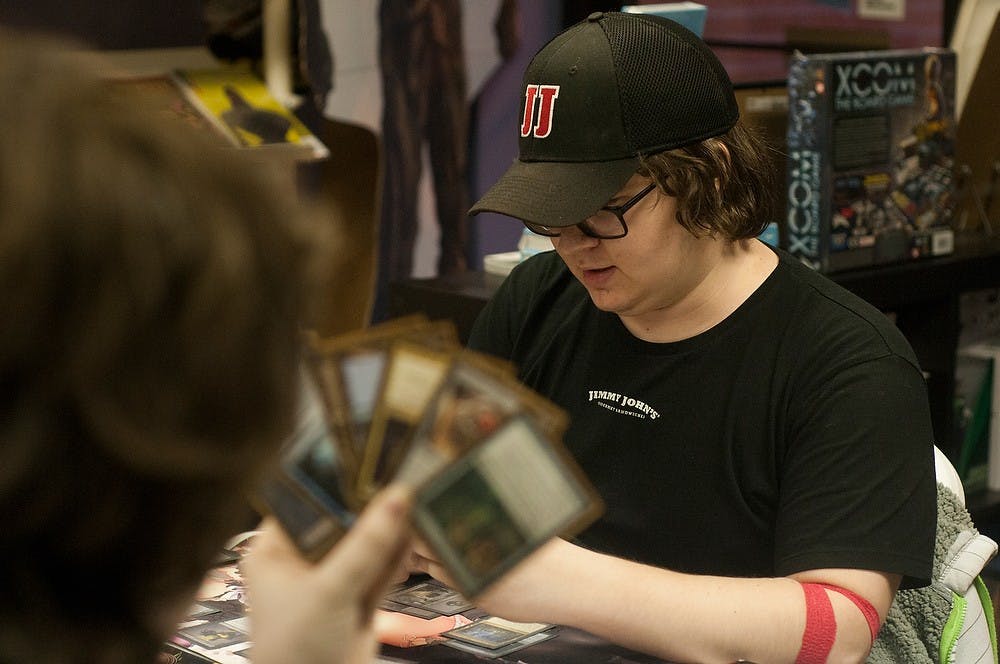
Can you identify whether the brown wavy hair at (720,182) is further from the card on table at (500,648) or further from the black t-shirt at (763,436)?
the card on table at (500,648)

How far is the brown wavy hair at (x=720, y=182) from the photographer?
174 centimetres

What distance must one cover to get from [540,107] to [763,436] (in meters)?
0.54

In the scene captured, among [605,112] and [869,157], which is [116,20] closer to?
[605,112]

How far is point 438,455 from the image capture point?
33.9 inches

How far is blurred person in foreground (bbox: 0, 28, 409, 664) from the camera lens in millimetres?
574

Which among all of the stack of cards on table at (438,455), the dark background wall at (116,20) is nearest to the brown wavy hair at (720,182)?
the stack of cards on table at (438,455)

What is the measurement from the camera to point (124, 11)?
9.37 feet

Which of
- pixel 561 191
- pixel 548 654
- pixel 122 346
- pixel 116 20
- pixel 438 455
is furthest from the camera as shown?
pixel 116 20

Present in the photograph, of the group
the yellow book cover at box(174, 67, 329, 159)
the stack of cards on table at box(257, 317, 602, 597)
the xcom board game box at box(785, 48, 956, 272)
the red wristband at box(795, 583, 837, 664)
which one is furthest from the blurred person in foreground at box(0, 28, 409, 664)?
the xcom board game box at box(785, 48, 956, 272)

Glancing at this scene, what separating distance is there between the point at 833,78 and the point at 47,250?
2.67 metres

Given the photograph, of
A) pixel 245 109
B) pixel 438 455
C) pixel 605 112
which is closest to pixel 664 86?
pixel 605 112

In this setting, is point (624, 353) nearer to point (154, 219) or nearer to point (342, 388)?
point (342, 388)

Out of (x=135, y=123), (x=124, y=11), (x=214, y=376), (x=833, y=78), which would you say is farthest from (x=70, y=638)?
(x=833, y=78)

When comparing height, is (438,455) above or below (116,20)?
below
